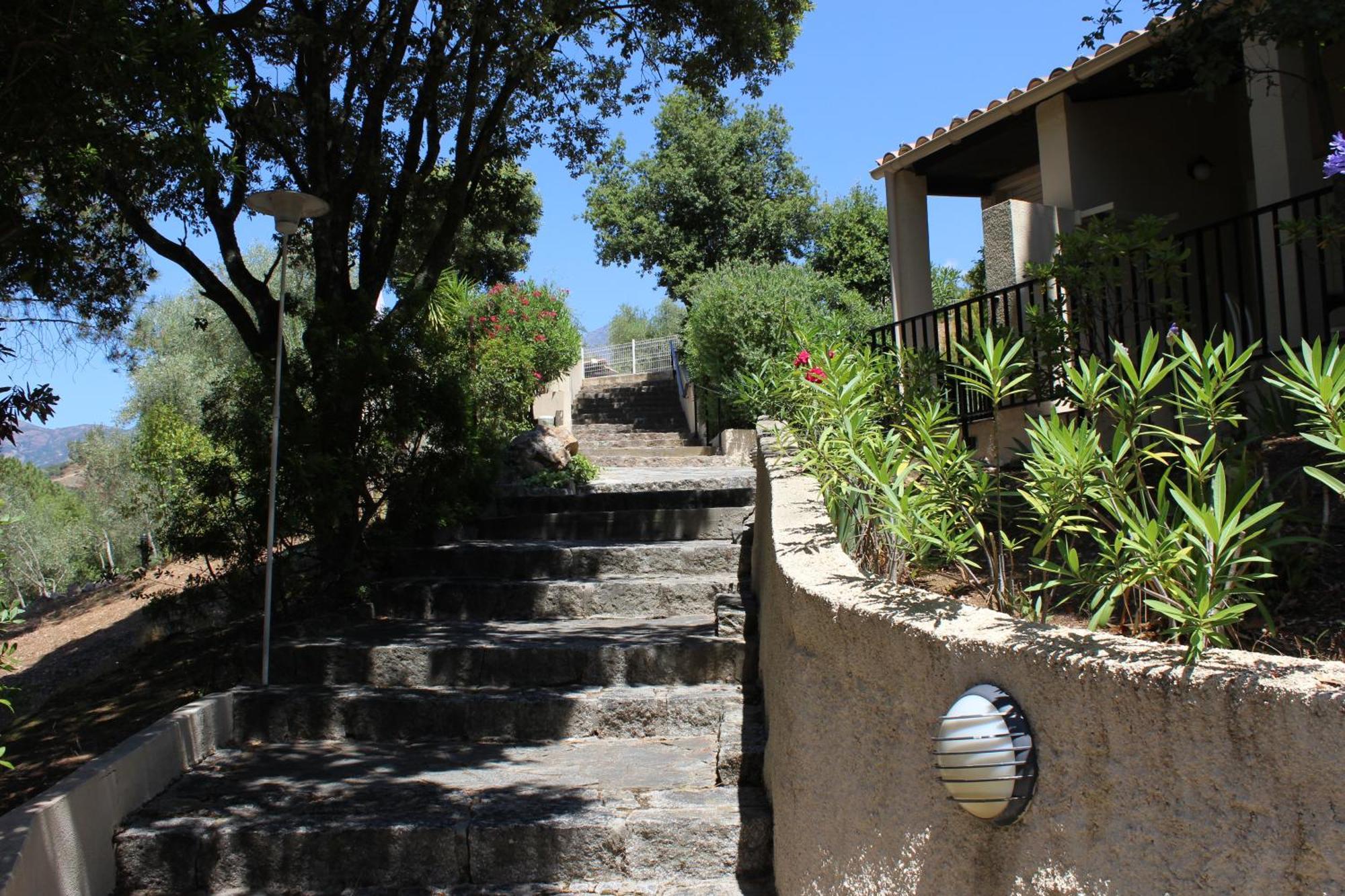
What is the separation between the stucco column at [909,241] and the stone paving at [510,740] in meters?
3.07

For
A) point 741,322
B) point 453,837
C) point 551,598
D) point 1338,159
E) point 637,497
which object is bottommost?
point 453,837

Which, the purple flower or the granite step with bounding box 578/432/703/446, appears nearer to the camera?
the purple flower

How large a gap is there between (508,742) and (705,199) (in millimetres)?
22938

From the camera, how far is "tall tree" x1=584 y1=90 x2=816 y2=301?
88.0 ft

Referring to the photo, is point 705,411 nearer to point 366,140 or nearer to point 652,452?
point 652,452

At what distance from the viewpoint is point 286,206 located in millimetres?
5906

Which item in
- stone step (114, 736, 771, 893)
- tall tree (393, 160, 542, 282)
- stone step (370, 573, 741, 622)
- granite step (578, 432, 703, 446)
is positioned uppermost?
tall tree (393, 160, 542, 282)

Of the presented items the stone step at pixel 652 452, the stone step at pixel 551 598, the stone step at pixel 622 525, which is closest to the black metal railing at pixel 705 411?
the stone step at pixel 652 452

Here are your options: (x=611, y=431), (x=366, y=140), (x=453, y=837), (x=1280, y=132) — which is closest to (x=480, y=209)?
(x=366, y=140)

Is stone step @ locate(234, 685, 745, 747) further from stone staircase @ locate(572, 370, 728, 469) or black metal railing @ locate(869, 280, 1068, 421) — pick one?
stone staircase @ locate(572, 370, 728, 469)

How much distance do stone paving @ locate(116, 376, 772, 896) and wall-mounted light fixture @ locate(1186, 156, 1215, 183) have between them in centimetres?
446

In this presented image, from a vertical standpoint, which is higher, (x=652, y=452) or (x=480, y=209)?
(x=480, y=209)

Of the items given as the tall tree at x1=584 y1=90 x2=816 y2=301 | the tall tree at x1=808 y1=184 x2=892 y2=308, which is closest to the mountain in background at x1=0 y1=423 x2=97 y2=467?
the tall tree at x1=584 y1=90 x2=816 y2=301

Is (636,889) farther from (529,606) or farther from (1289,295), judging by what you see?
(1289,295)
